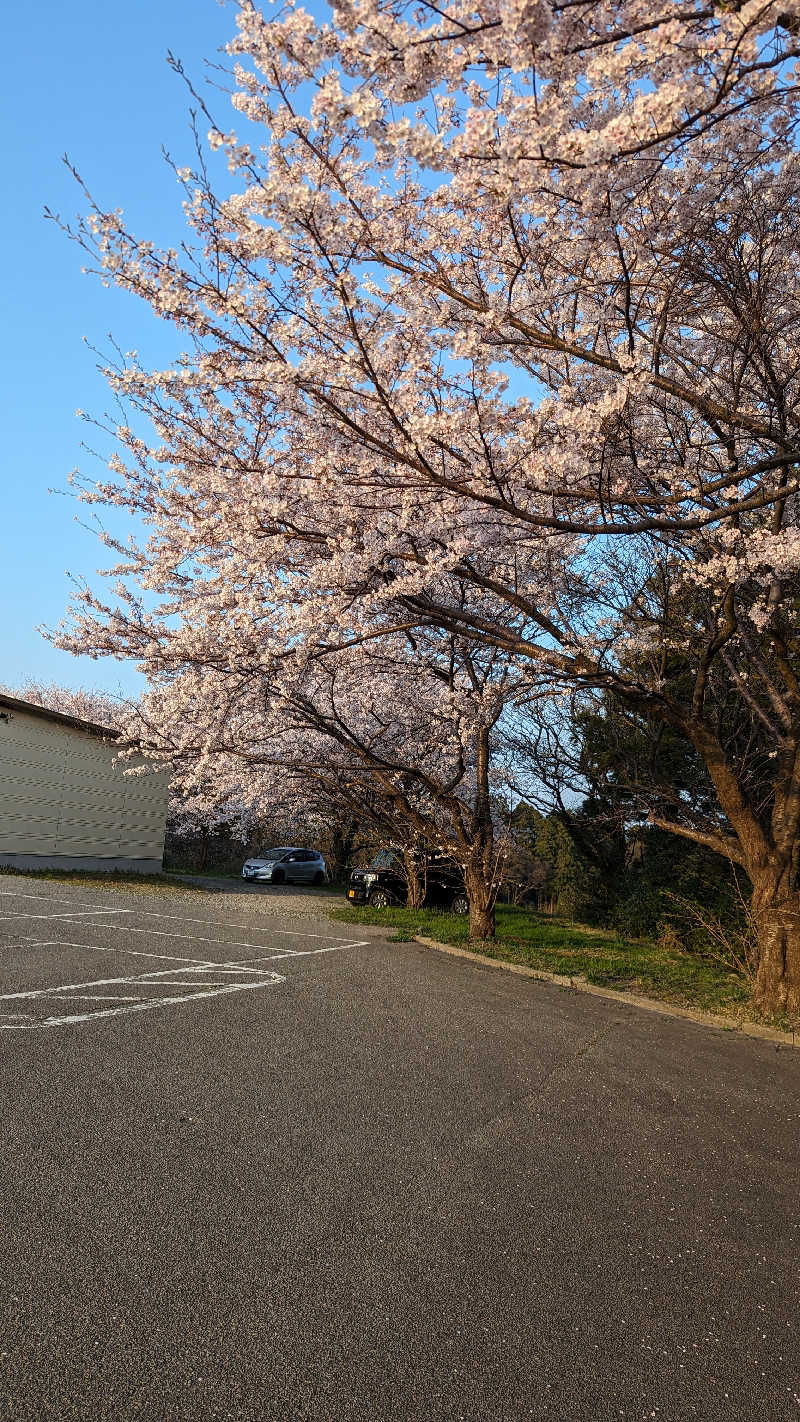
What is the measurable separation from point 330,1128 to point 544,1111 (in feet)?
4.42

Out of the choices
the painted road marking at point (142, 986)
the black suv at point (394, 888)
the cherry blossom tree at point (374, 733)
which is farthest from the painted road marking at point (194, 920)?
the black suv at point (394, 888)

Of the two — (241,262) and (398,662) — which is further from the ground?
(241,262)

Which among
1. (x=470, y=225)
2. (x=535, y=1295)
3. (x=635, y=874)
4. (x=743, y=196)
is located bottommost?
(x=535, y=1295)

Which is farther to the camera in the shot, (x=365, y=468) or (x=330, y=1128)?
(x=365, y=468)

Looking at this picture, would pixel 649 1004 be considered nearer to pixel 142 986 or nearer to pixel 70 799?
pixel 142 986

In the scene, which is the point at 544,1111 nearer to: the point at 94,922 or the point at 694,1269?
the point at 694,1269

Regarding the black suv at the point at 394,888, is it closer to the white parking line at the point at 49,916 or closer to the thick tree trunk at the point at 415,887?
the thick tree trunk at the point at 415,887

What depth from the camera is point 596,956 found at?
12359 mm

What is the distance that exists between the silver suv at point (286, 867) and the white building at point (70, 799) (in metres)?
4.15

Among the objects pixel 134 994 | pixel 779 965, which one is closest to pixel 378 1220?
pixel 134 994

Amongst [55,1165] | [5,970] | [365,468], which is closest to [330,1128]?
[55,1165]

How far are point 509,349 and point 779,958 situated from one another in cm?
669

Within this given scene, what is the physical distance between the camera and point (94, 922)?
1152 centimetres

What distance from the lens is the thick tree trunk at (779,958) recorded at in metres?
8.64
